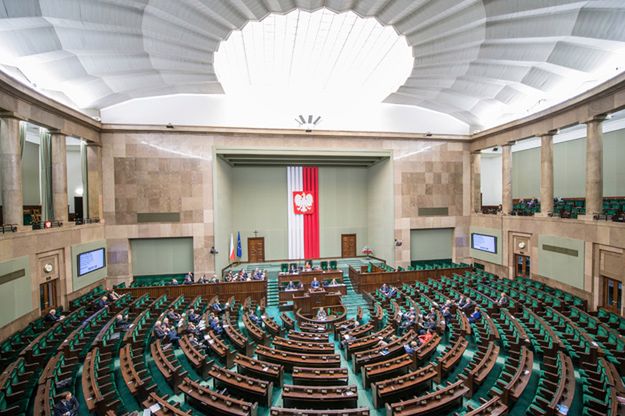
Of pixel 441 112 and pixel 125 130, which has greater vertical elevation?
pixel 441 112

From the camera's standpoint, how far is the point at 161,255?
16.1m

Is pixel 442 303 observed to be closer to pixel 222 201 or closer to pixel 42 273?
pixel 222 201

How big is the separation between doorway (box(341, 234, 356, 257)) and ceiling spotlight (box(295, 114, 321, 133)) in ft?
27.1

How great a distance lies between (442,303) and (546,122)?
32.2 ft

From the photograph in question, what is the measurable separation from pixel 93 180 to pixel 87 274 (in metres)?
4.69

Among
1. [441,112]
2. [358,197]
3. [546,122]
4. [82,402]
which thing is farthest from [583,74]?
[82,402]

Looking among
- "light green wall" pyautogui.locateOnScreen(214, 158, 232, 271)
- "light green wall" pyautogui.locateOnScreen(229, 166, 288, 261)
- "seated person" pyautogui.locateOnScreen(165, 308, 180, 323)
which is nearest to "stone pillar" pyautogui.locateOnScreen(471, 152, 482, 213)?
"light green wall" pyautogui.locateOnScreen(229, 166, 288, 261)

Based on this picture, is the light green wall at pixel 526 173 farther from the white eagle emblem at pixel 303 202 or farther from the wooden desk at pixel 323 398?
the wooden desk at pixel 323 398

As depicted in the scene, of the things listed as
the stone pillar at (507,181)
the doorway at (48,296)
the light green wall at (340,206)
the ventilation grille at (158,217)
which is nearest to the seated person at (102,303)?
the doorway at (48,296)

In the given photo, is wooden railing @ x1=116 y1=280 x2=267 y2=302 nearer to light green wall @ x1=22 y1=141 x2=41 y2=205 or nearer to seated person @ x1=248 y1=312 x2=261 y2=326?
seated person @ x1=248 y1=312 x2=261 y2=326

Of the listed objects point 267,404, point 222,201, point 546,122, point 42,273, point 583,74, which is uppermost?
point 583,74

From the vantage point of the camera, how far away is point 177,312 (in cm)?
1142

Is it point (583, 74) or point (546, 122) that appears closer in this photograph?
point (583, 74)

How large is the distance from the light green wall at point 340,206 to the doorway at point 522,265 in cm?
895
